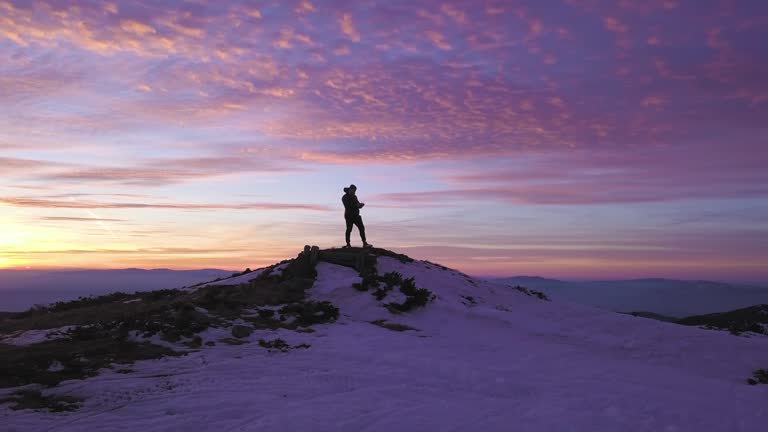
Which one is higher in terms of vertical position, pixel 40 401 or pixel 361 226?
pixel 361 226

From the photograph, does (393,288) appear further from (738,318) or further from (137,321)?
(738,318)

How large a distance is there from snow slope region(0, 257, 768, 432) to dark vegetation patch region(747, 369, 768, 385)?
0.37m

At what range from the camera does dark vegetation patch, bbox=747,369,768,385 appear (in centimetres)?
1073

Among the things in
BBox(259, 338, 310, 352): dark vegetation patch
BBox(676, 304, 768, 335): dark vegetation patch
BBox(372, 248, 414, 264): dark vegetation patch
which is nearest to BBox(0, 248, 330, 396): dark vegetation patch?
BBox(259, 338, 310, 352): dark vegetation patch

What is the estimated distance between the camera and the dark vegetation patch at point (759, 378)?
10.7 metres

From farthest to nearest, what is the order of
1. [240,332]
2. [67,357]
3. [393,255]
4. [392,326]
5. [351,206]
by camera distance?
[393,255] → [351,206] → [392,326] → [240,332] → [67,357]

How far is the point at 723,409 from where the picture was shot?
8383mm

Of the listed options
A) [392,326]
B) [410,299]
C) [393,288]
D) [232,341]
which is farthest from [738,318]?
[232,341]

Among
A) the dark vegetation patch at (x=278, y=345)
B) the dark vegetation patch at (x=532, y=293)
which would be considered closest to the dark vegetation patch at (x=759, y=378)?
the dark vegetation patch at (x=278, y=345)

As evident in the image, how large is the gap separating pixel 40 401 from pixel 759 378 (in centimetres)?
1379

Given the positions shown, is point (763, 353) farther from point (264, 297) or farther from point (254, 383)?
point (264, 297)

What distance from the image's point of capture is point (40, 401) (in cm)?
729

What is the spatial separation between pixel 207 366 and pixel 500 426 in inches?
218

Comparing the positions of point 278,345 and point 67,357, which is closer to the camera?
point 67,357
